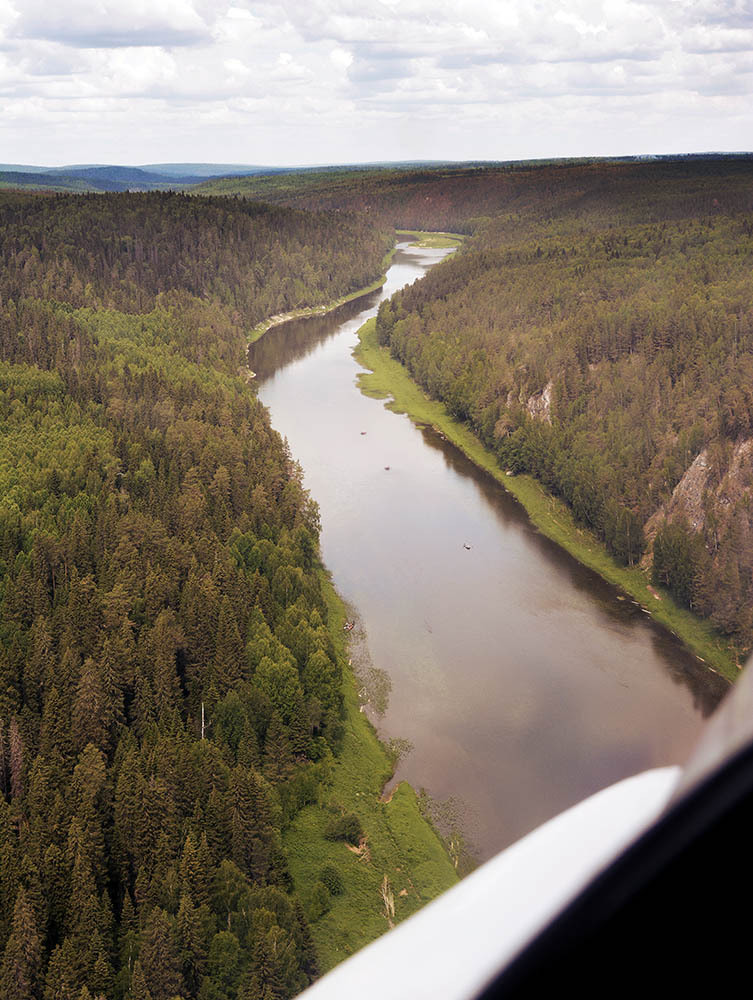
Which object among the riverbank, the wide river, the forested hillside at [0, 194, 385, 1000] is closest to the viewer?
the forested hillside at [0, 194, 385, 1000]

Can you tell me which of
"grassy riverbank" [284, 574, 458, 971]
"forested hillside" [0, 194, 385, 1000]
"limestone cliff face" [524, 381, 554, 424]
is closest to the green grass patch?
"limestone cliff face" [524, 381, 554, 424]

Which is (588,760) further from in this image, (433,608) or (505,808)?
(433,608)

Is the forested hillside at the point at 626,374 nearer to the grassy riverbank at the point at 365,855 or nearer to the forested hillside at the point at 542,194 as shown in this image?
the grassy riverbank at the point at 365,855

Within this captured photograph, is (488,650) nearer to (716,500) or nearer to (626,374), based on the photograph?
(716,500)

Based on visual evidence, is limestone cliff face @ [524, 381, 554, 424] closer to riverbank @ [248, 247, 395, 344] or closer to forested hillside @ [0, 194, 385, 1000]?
forested hillside @ [0, 194, 385, 1000]

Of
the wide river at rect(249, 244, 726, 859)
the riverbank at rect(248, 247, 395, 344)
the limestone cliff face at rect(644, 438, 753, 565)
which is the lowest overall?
the wide river at rect(249, 244, 726, 859)
